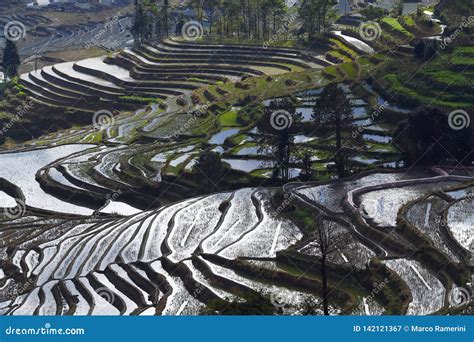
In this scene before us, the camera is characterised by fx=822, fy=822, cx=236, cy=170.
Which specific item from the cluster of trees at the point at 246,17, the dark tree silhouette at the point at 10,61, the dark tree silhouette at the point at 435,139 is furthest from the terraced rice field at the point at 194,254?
the dark tree silhouette at the point at 10,61

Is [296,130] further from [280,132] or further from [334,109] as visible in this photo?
[334,109]

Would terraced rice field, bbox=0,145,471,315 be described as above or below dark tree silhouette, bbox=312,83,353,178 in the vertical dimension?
below

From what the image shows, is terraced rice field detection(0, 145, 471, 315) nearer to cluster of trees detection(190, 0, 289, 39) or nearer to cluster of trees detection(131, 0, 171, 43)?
cluster of trees detection(190, 0, 289, 39)

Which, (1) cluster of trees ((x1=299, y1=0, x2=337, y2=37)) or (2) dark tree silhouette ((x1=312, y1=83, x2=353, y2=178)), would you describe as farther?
(1) cluster of trees ((x1=299, y1=0, x2=337, y2=37))

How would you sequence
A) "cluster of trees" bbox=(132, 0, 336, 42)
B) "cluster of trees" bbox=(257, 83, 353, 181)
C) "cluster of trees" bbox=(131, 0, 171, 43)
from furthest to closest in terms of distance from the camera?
"cluster of trees" bbox=(131, 0, 171, 43), "cluster of trees" bbox=(132, 0, 336, 42), "cluster of trees" bbox=(257, 83, 353, 181)

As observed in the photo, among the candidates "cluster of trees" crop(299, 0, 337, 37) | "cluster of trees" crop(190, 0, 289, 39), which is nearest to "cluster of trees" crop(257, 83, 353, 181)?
"cluster of trees" crop(299, 0, 337, 37)

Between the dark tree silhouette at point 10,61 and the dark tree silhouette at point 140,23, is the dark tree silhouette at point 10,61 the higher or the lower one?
the lower one

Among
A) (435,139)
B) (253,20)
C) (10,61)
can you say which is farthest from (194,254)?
(253,20)

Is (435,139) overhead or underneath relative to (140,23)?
underneath

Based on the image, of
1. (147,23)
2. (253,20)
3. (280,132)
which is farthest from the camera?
(147,23)

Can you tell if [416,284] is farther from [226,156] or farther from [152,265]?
[226,156]

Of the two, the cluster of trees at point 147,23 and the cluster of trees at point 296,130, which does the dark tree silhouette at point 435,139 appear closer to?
the cluster of trees at point 296,130
